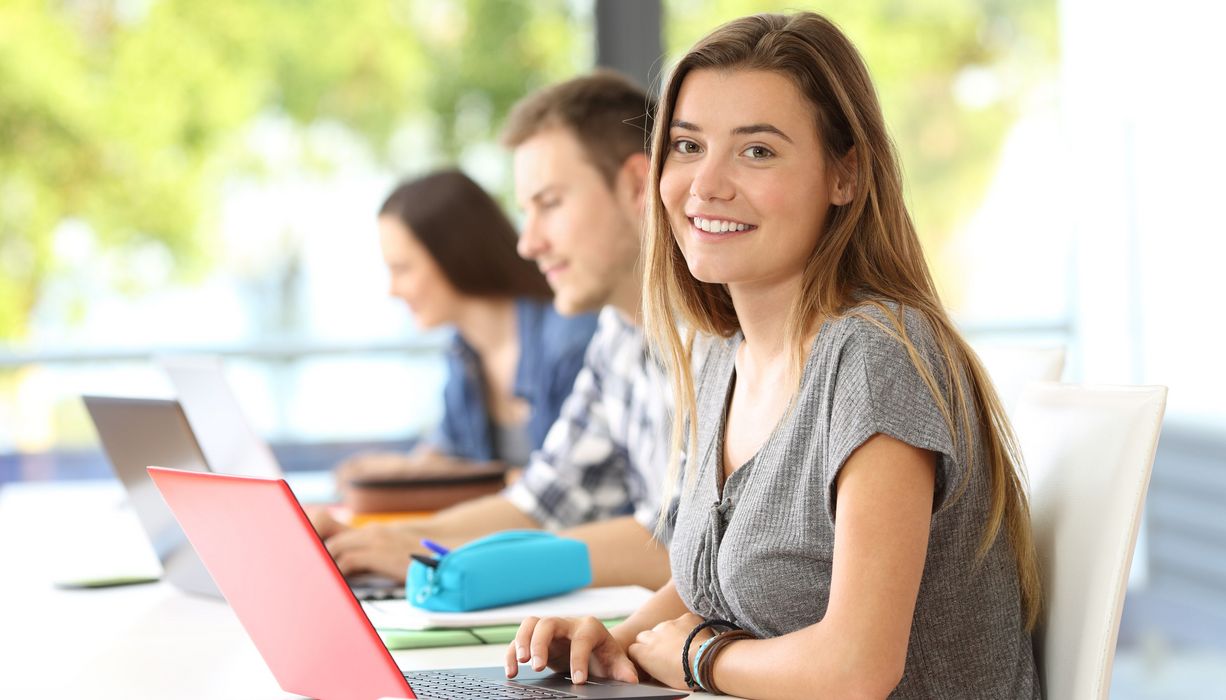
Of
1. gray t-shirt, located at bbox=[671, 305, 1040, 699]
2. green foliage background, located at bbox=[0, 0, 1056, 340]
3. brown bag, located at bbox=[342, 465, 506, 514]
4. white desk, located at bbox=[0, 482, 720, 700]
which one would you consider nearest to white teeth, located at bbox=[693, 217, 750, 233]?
gray t-shirt, located at bbox=[671, 305, 1040, 699]

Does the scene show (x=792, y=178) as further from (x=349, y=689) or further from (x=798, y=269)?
(x=349, y=689)

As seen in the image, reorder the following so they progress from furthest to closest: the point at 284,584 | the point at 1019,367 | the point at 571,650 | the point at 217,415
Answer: the point at 217,415 < the point at 1019,367 < the point at 571,650 < the point at 284,584

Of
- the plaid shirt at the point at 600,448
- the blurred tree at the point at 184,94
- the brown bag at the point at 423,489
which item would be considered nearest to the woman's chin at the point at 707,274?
the plaid shirt at the point at 600,448

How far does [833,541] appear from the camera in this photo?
103cm

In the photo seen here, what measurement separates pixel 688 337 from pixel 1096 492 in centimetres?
46

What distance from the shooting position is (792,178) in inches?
43.9

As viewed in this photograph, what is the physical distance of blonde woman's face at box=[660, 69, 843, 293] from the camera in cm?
112

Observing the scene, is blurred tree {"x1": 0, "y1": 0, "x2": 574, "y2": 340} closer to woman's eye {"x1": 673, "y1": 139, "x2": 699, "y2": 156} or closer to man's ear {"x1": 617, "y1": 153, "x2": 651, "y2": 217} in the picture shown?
man's ear {"x1": 617, "y1": 153, "x2": 651, "y2": 217}

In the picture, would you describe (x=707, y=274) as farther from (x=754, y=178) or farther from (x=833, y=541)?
(x=833, y=541)

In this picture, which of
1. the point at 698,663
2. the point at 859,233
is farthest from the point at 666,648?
the point at 859,233

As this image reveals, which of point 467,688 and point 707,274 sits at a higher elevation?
point 707,274

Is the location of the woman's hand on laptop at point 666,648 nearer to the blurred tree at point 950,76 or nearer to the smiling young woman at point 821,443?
the smiling young woman at point 821,443

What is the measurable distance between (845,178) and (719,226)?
0.12 m

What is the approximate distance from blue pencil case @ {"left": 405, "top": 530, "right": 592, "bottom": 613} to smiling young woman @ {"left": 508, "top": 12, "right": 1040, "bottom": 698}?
17cm
